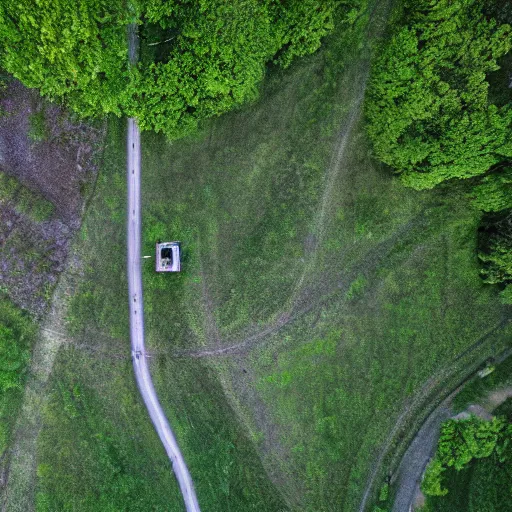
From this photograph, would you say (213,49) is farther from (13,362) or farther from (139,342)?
(13,362)

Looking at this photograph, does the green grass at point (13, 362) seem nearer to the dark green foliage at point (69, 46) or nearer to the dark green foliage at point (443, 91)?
the dark green foliage at point (69, 46)

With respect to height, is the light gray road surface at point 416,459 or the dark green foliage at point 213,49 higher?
the dark green foliage at point 213,49

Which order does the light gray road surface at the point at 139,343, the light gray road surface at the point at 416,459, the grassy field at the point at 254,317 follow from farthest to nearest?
1. the light gray road surface at the point at 139,343
2. the grassy field at the point at 254,317
3. the light gray road surface at the point at 416,459

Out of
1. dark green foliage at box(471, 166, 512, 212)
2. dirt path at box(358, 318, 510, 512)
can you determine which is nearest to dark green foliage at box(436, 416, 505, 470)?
dirt path at box(358, 318, 510, 512)

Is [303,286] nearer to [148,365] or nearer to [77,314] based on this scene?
[148,365]

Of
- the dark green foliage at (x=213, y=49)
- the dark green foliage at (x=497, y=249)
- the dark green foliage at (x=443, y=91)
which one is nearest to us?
the dark green foliage at (x=443, y=91)

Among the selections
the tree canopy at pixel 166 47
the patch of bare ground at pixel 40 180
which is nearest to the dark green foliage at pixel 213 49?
the tree canopy at pixel 166 47
